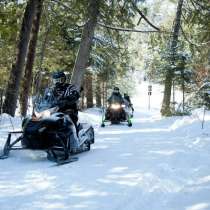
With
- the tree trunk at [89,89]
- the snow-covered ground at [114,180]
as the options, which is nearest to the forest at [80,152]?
the snow-covered ground at [114,180]

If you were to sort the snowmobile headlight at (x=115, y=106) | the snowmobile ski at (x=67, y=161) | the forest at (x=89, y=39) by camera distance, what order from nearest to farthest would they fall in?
1. the snowmobile ski at (x=67, y=161)
2. the forest at (x=89, y=39)
3. the snowmobile headlight at (x=115, y=106)

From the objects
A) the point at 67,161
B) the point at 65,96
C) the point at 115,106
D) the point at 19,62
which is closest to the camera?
the point at 67,161

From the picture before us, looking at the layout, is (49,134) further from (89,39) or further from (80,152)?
(89,39)

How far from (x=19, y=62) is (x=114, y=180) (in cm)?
997

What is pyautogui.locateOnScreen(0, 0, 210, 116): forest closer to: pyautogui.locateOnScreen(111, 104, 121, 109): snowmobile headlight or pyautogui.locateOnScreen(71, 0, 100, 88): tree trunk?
pyautogui.locateOnScreen(71, 0, 100, 88): tree trunk

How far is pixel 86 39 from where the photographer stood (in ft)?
49.0

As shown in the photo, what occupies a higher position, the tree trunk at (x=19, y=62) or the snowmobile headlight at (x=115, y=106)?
the tree trunk at (x=19, y=62)

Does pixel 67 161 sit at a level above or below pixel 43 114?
below

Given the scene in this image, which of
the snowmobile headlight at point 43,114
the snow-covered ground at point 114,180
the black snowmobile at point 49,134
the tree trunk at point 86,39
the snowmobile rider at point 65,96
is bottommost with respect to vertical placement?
the snow-covered ground at point 114,180

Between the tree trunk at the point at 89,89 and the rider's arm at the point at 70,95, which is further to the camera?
the tree trunk at the point at 89,89

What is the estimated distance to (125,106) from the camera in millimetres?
21078

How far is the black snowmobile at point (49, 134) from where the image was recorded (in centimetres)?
848

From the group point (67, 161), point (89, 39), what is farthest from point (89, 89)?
point (67, 161)

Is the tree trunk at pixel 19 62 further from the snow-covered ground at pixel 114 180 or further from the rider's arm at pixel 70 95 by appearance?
the rider's arm at pixel 70 95
